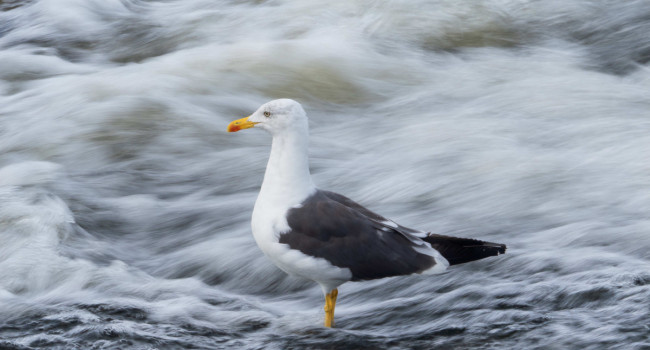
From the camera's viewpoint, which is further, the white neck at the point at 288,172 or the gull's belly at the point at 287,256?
the white neck at the point at 288,172

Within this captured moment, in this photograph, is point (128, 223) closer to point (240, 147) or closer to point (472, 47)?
point (240, 147)

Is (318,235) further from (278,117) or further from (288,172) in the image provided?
(278,117)

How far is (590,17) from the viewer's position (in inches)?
382

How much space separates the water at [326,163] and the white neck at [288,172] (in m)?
0.68

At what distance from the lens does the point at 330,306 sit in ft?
15.7

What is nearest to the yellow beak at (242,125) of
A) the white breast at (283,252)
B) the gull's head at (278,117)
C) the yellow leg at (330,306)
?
the gull's head at (278,117)

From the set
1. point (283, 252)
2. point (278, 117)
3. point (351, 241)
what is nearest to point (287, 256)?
point (283, 252)

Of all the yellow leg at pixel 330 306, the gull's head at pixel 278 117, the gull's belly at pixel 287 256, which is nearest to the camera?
the gull's belly at pixel 287 256

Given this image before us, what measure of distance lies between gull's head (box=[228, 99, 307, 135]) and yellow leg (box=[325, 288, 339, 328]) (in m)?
0.83

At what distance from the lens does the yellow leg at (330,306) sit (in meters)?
4.79

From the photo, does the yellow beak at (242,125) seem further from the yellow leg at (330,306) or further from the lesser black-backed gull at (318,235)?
the yellow leg at (330,306)

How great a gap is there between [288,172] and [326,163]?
2.46 m

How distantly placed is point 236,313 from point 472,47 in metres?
4.96

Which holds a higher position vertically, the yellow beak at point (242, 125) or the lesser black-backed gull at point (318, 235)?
the yellow beak at point (242, 125)
